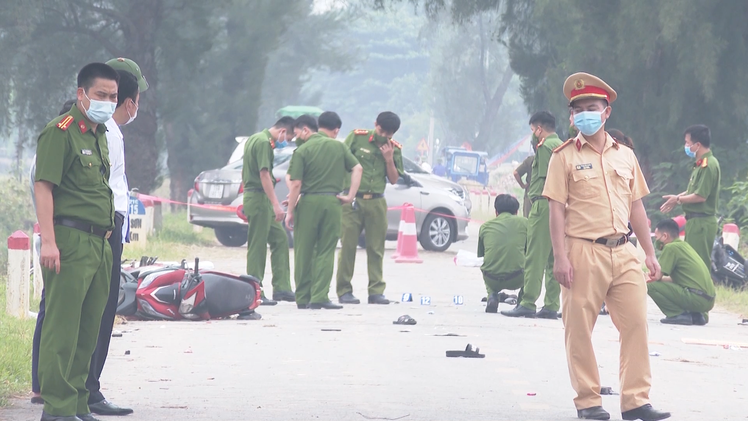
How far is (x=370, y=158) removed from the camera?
46.7 ft

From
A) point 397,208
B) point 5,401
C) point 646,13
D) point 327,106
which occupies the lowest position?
point 5,401

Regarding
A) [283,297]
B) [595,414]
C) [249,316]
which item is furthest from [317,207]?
[595,414]

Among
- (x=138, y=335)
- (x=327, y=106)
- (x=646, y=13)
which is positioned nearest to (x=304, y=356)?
(x=138, y=335)

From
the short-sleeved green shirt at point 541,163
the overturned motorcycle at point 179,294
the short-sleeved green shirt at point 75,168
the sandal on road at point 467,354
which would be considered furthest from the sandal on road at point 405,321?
the short-sleeved green shirt at point 75,168

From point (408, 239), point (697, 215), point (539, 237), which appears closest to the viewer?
point (539, 237)

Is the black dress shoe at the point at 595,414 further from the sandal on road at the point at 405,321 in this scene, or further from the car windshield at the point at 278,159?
the car windshield at the point at 278,159

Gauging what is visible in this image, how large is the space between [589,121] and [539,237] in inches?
203

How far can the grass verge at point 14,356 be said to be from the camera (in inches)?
315

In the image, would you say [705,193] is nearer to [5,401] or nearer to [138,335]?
[138,335]

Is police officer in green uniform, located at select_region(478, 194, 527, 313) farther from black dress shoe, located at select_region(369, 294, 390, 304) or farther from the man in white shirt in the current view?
the man in white shirt

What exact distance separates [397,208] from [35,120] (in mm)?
7624

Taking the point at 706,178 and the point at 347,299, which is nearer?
the point at 706,178

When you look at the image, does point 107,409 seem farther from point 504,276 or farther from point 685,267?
point 685,267

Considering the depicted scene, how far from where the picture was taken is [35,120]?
83.0 ft
